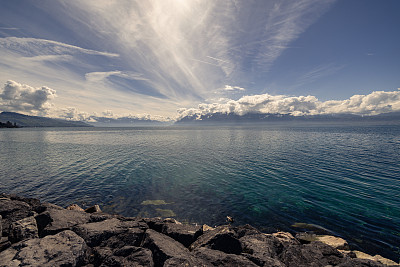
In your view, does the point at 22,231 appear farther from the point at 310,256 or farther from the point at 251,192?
the point at 251,192

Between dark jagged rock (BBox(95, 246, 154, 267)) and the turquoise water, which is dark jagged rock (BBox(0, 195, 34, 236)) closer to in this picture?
the turquoise water

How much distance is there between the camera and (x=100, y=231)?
451 inches

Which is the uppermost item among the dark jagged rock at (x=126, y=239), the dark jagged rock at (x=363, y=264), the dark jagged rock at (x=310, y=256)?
→ the dark jagged rock at (x=363, y=264)

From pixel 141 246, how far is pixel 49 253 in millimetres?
4754

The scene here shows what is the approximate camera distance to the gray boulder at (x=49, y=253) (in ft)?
26.8

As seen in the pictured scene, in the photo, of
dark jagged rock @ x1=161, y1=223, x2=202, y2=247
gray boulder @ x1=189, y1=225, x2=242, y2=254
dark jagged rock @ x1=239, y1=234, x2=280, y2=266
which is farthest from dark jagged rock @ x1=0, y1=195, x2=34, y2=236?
dark jagged rock @ x1=239, y1=234, x2=280, y2=266

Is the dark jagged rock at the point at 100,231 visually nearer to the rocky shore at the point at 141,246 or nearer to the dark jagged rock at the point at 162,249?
the rocky shore at the point at 141,246

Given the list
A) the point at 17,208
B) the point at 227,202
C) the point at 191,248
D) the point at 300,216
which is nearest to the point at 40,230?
the point at 17,208

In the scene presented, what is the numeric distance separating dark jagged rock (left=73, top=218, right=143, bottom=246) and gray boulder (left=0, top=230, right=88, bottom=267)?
3.82 feet

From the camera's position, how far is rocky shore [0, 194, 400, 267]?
886 centimetres

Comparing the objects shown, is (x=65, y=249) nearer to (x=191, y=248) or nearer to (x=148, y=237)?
(x=148, y=237)

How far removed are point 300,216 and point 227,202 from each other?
8622 mm

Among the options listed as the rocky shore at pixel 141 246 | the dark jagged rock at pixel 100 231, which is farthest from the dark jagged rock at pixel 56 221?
the dark jagged rock at pixel 100 231

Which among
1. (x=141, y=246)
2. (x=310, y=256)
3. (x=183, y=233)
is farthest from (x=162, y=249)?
(x=310, y=256)
